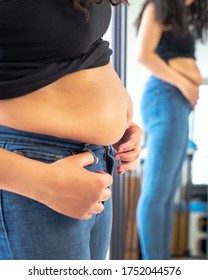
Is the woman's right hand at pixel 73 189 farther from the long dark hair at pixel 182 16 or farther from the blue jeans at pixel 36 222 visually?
the long dark hair at pixel 182 16

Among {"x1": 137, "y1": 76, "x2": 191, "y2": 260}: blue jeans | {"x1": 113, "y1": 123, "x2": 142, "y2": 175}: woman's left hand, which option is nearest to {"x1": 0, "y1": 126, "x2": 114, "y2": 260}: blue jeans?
{"x1": 113, "y1": 123, "x2": 142, "y2": 175}: woman's left hand

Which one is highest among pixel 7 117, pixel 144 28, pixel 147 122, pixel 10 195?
pixel 144 28

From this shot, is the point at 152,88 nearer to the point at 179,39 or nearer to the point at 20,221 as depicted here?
the point at 179,39

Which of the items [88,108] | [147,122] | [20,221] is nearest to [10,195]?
[20,221]

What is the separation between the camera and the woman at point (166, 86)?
1.50 meters

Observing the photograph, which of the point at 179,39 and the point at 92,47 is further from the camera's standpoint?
the point at 179,39

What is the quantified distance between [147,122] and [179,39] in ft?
1.06

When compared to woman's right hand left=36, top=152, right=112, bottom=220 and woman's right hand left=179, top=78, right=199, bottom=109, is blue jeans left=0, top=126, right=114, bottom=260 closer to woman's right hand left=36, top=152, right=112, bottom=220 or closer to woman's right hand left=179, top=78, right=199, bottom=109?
woman's right hand left=36, top=152, right=112, bottom=220

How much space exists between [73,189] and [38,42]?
0.22 meters

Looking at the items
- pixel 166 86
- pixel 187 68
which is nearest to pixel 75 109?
pixel 166 86

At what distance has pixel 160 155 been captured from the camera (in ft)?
5.01

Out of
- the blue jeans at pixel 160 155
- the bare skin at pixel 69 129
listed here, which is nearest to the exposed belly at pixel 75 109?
the bare skin at pixel 69 129

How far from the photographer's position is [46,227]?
1.99ft

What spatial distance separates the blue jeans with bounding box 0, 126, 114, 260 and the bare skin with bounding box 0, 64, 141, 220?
0.02 metres
